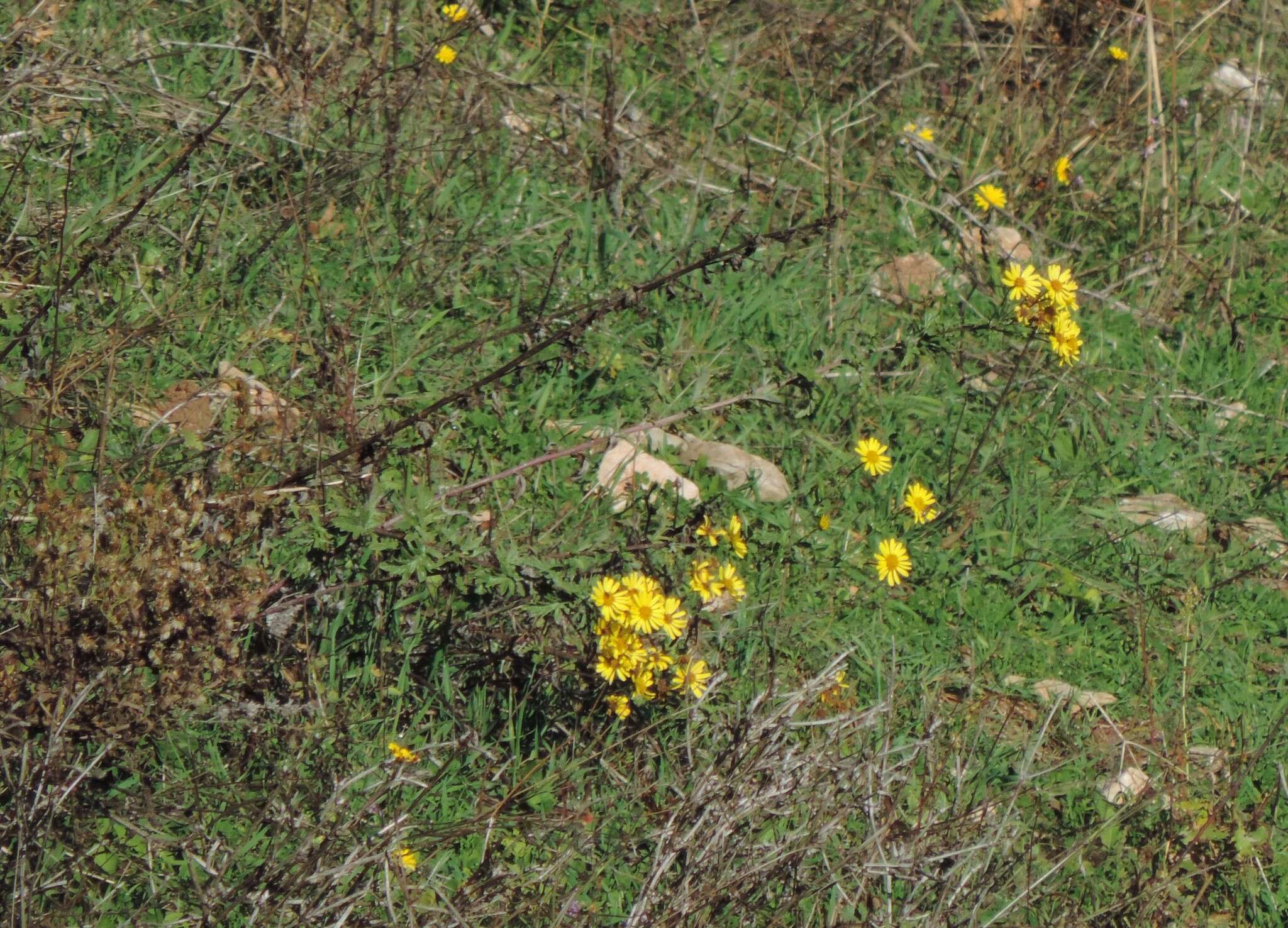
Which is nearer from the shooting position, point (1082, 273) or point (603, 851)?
point (603, 851)

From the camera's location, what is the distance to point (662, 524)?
9.41ft

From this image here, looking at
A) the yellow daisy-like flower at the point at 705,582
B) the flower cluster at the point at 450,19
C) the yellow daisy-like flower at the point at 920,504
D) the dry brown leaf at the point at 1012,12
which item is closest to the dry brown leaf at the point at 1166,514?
the yellow daisy-like flower at the point at 920,504

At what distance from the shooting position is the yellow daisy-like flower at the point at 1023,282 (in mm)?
3448

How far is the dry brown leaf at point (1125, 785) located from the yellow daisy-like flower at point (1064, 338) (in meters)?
0.95

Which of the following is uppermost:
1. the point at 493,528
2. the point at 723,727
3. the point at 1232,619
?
the point at 493,528

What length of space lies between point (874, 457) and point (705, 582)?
2.87 ft

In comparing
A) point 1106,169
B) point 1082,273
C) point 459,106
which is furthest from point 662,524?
point 1106,169

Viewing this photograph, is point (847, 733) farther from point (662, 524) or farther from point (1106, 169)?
point (1106, 169)

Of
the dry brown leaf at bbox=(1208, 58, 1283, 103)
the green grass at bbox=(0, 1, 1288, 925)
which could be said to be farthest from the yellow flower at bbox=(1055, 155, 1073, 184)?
the dry brown leaf at bbox=(1208, 58, 1283, 103)

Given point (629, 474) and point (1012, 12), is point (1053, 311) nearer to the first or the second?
point (629, 474)

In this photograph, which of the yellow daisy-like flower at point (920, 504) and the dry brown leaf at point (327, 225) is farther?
the dry brown leaf at point (327, 225)

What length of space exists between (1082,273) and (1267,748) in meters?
1.84

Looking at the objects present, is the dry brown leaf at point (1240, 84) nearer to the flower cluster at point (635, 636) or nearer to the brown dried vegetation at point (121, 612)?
the flower cluster at point (635, 636)

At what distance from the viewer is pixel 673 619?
106 inches
